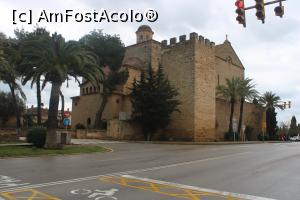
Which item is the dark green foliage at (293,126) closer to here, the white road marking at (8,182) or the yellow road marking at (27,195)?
the white road marking at (8,182)

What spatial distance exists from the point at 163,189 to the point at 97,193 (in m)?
1.84

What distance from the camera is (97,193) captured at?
9.05 meters

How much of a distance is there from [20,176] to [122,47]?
36.1 metres

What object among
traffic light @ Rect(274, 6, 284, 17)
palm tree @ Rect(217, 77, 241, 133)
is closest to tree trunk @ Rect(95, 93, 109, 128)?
palm tree @ Rect(217, 77, 241, 133)

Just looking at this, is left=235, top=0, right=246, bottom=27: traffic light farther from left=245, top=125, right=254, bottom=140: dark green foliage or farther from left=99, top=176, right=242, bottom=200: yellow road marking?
left=245, top=125, right=254, bottom=140: dark green foliage

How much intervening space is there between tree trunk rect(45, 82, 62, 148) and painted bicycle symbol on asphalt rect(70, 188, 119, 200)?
1598 cm

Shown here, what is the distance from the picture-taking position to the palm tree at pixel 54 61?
81.2ft

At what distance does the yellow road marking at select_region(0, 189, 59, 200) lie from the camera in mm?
8398

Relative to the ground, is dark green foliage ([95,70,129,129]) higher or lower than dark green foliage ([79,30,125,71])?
lower

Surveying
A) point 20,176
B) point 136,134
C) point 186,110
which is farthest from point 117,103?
point 20,176

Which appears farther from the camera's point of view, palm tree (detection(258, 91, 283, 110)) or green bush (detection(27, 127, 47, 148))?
palm tree (detection(258, 91, 283, 110))

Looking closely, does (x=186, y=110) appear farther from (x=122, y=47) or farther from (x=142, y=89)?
(x=122, y=47)

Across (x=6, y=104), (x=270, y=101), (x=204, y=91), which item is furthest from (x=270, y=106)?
(x=6, y=104)

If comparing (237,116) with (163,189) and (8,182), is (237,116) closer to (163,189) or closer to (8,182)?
(163,189)
